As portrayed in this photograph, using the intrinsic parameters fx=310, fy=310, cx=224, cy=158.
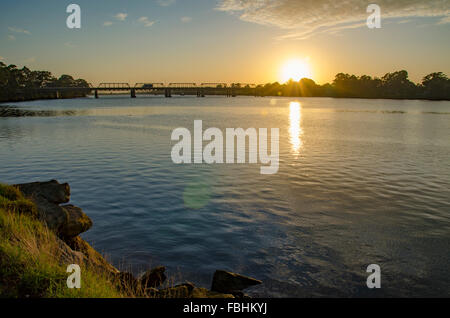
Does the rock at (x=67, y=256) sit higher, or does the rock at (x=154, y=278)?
the rock at (x=67, y=256)

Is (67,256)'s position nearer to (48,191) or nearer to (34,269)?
(34,269)

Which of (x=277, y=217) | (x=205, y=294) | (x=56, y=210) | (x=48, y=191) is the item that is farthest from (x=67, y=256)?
(x=277, y=217)

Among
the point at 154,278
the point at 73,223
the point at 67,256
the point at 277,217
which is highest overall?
the point at 73,223

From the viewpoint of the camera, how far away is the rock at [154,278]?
10250 millimetres

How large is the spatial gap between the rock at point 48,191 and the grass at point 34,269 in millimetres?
2626

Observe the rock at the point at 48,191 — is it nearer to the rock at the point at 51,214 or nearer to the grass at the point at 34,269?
the rock at the point at 51,214

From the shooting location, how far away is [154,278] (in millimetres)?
10391

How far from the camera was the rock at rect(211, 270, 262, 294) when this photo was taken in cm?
987

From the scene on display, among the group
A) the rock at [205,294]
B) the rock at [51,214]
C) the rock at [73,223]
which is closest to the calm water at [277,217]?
the rock at [73,223]

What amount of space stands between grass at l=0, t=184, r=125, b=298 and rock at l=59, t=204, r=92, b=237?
4.70 feet

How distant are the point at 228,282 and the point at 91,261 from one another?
185 inches

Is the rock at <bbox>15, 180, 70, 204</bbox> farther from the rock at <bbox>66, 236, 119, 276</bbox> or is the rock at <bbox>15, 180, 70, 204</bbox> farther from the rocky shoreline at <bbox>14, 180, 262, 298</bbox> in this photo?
the rock at <bbox>66, 236, 119, 276</bbox>
